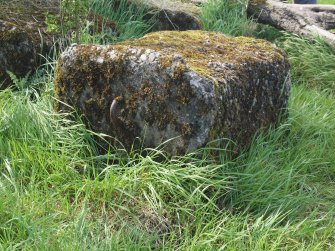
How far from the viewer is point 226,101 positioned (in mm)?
3213

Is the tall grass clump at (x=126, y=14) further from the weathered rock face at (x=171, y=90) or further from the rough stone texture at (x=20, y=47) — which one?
the weathered rock face at (x=171, y=90)

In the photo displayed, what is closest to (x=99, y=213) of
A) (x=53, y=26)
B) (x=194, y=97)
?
(x=194, y=97)

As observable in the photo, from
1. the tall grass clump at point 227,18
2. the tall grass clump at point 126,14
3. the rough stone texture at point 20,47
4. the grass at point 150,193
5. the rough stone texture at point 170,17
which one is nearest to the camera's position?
the grass at point 150,193

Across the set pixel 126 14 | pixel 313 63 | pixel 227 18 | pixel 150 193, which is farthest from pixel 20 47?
pixel 313 63

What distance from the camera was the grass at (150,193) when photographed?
8.92 ft

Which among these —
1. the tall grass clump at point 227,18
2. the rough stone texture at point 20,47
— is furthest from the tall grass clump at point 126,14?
the rough stone texture at point 20,47

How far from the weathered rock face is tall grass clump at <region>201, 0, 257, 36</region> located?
2.70 meters

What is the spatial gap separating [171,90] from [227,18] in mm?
3612

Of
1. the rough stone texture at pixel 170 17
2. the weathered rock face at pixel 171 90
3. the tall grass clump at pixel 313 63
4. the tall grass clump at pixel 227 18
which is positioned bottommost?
the tall grass clump at pixel 313 63

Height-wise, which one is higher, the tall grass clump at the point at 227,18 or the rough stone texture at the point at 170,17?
the rough stone texture at the point at 170,17

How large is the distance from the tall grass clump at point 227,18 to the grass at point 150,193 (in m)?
2.84

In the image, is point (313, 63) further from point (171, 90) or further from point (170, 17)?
point (171, 90)

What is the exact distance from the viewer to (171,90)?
3176 mm

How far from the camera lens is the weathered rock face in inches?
123
